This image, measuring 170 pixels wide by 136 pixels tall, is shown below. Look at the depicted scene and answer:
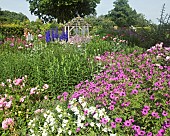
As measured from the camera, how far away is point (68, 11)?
2958cm

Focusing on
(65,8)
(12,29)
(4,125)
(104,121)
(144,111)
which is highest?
(65,8)

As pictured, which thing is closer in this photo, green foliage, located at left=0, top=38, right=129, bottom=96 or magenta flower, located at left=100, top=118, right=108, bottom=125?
magenta flower, located at left=100, top=118, right=108, bottom=125

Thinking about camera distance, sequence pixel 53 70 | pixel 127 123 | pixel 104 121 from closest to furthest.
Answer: pixel 127 123 < pixel 104 121 < pixel 53 70

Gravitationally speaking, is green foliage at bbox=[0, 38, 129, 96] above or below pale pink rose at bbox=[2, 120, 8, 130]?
above

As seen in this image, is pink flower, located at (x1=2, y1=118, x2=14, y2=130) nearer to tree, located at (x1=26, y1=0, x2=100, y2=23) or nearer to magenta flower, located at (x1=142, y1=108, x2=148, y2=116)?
magenta flower, located at (x1=142, y1=108, x2=148, y2=116)

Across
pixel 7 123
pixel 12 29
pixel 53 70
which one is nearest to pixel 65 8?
pixel 12 29

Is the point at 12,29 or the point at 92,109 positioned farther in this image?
the point at 12,29

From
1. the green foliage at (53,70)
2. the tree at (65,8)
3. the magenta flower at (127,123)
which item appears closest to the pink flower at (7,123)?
the green foliage at (53,70)

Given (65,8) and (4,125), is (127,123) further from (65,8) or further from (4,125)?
(65,8)

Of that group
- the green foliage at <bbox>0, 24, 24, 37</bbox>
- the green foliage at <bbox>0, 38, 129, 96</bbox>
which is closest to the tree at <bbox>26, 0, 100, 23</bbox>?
the green foliage at <bbox>0, 24, 24, 37</bbox>

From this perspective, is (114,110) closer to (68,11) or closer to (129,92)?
(129,92)

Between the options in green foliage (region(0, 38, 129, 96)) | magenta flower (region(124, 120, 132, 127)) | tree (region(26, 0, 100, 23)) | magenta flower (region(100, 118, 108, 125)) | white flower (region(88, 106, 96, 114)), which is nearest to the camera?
magenta flower (region(124, 120, 132, 127))

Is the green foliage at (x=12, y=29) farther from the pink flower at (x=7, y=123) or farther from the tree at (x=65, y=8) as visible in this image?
the pink flower at (x=7, y=123)

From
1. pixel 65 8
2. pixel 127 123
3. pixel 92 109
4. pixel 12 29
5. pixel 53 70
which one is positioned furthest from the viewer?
pixel 65 8
